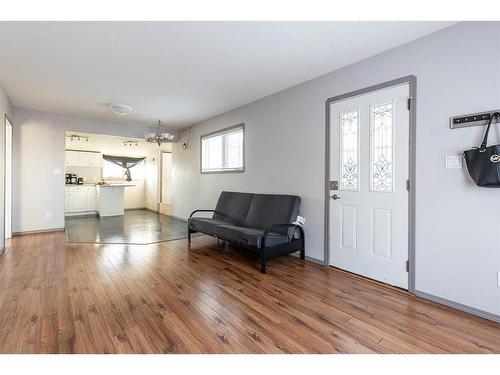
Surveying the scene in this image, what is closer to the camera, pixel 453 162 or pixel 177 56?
pixel 453 162

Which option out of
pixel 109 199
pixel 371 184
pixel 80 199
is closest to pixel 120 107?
pixel 109 199

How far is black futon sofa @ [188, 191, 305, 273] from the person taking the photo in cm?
304

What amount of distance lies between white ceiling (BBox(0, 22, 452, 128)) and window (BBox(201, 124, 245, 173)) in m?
0.83

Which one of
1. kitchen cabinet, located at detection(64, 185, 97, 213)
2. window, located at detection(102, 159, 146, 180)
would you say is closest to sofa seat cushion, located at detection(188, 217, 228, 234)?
A: kitchen cabinet, located at detection(64, 185, 97, 213)

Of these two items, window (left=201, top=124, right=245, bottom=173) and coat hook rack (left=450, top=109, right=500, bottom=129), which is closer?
coat hook rack (left=450, top=109, right=500, bottom=129)

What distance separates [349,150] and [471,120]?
111 centimetres

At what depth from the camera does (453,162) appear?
2.14 m

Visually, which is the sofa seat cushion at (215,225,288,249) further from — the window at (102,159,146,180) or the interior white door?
the window at (102,159,146,180)

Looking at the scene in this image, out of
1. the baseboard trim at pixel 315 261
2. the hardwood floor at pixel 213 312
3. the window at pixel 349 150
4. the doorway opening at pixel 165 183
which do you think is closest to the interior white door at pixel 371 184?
Result: the window at pixel 349 150

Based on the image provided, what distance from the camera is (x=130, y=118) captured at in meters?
5.44

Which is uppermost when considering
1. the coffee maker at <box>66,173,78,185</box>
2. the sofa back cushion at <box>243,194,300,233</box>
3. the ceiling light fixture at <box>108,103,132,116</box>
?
the ceiling light fixture at <box>108,103,132,116</box>

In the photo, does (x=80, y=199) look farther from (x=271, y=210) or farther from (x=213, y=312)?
(x=213, y=312)

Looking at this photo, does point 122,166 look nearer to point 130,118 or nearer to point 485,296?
point 130,118

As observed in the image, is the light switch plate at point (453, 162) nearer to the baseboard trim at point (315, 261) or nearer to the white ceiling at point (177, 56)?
the white ceiling at point (177, 56)
